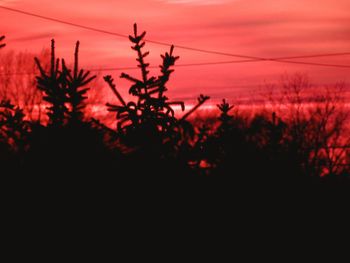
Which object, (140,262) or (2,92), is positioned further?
(2,92)

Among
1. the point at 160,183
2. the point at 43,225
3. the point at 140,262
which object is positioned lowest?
the point at 140,262

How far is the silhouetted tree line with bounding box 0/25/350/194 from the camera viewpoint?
5844mm

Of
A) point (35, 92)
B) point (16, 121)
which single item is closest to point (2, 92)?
point (35, 92)

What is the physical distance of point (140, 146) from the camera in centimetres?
675

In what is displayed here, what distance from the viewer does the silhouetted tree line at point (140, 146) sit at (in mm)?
5844

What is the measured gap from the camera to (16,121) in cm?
674

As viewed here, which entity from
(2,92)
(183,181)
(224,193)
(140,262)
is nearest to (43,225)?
(140,262)

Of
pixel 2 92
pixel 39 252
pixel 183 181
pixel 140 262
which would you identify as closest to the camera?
pixel 39 252

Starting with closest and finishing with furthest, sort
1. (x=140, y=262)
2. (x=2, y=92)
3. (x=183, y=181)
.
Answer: (x=140, y=262) → (x=183, y=181) → (x=2, y=92)

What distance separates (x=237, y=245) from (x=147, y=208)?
47.5 inches

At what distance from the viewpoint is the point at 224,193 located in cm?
654

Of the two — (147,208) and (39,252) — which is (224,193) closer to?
(147,208)

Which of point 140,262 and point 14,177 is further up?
point 14,177

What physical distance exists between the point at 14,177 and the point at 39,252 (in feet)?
2.40
